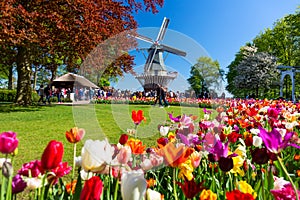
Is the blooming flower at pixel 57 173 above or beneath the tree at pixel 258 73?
beneath

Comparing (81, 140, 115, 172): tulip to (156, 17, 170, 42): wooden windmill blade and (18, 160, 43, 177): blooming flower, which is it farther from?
(156, 17, 170, 42): wooden windmill blade

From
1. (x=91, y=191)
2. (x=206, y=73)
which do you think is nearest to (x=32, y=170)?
(x=91, y=191)

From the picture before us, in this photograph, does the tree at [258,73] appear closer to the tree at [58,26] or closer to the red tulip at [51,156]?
the tree at [58,26]

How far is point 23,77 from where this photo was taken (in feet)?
42.3

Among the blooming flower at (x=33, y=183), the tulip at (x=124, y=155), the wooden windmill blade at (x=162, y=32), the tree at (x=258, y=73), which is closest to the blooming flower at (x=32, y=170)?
the blooming flower at (x=33, y=183)

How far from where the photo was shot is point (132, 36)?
13.2 m

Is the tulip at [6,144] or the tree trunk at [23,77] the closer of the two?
the tulip at [6,144]

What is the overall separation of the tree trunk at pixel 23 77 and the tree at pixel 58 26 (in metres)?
0.06

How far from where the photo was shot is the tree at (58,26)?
9.44m

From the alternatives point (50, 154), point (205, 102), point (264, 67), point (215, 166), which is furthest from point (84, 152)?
point (264, 67)

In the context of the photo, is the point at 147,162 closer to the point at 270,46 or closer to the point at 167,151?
the point at 167,151

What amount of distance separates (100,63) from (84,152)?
11.0m

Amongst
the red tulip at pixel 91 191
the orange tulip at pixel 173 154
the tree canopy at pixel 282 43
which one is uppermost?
the tree canopy at pixel 282 43

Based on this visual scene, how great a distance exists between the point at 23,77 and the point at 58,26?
424cm
